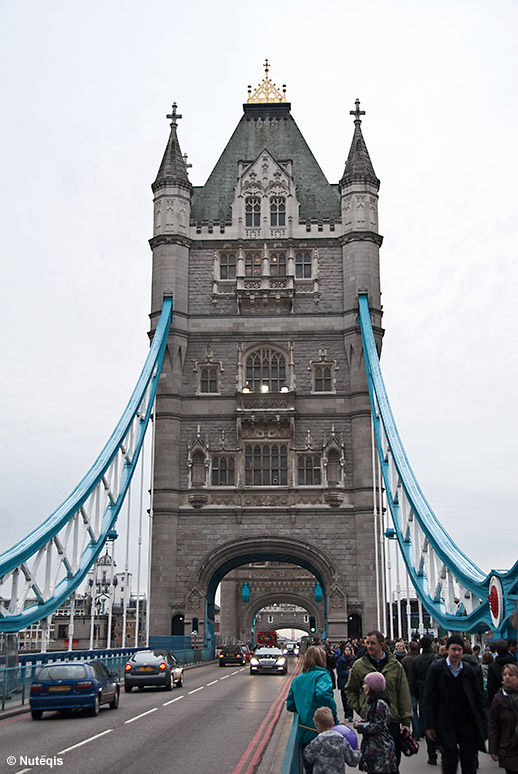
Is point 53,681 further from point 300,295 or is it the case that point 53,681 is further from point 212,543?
point 300,295

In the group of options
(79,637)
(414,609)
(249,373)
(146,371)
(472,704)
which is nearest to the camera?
(472,704)

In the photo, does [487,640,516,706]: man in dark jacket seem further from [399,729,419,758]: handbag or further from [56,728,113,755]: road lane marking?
[56,728,113,755]: road lane marking

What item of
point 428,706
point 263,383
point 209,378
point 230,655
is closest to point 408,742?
point 428,706

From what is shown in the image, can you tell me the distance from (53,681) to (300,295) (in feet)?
94.7

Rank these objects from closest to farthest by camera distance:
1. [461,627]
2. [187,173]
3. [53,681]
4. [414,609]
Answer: [53,681] < [461,627] < [187,173] < [414,609]

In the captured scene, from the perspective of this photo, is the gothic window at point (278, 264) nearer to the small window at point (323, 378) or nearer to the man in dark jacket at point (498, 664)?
the small window at point (323, 378)

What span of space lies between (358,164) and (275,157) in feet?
A: 16.4

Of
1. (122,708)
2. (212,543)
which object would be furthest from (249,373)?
(122,708)

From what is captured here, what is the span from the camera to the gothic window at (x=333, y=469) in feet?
130

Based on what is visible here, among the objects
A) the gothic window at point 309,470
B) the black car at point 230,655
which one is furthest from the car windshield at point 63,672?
the black car at point 230,655

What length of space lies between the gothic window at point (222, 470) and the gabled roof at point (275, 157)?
41.4ft

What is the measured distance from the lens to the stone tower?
39188mm

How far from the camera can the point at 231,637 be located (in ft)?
220

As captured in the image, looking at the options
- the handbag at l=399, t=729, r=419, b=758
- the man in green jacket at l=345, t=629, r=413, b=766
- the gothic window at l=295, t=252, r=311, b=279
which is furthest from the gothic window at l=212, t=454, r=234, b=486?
the handbag at l=399, t=729, r=419, b=758
